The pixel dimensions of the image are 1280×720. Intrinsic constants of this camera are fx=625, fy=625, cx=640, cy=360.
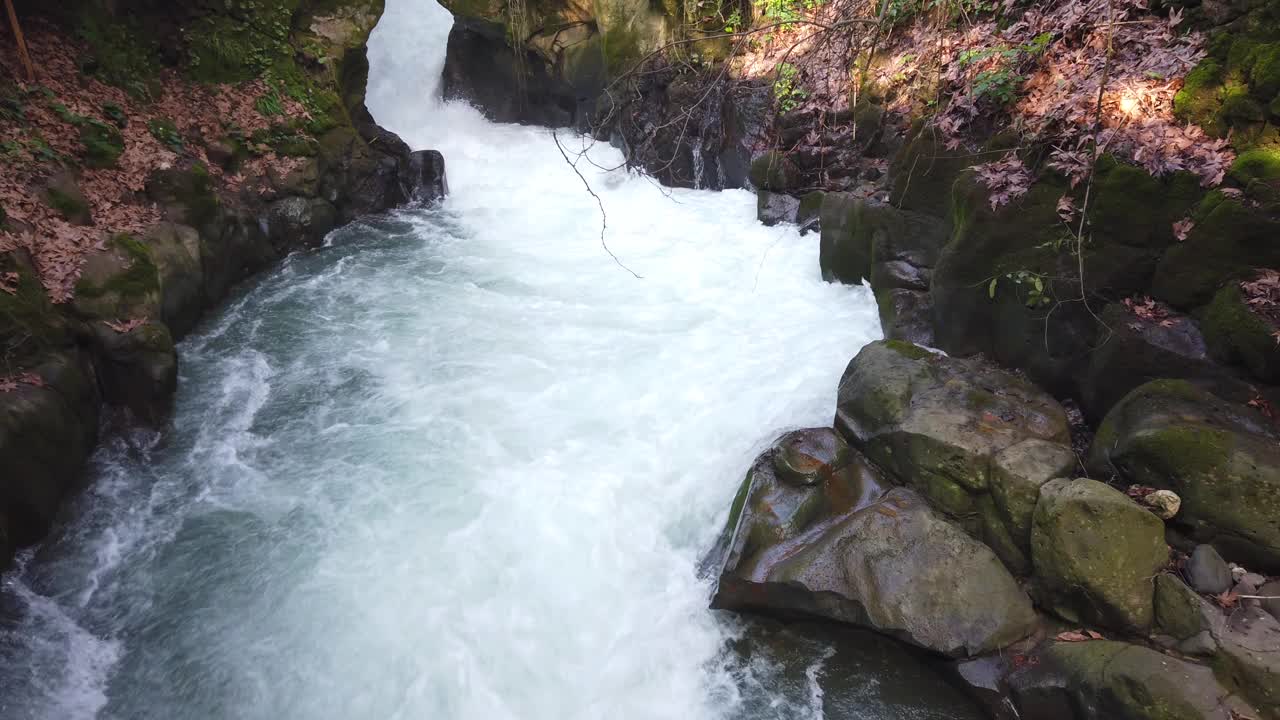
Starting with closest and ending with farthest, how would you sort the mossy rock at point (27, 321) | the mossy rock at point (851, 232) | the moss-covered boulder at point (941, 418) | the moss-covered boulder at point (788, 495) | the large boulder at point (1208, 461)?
the large boulder at point (1208, 461) → the moss-covered boulder at point (941, 418) → the moss-covered boulder at point (788, 495) → the mossy rock at point (27, 321) → the mossy rock at point (851, 232)

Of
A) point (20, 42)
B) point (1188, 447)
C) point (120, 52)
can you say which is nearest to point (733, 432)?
point (1188, 447)

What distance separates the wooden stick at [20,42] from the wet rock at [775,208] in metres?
9.74

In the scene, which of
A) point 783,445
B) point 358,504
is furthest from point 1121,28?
point 358,504

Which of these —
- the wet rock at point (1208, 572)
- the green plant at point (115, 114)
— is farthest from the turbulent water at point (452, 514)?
the green plant at point (115, 114)

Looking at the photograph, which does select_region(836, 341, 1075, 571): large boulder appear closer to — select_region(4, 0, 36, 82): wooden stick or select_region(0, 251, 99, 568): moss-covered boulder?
select_region(0, 251, 99, 568): moss-covered boulder

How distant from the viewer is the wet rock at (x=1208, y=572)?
3.35 metres

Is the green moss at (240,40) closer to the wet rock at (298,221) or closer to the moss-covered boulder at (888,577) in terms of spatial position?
the wet rock at (298,221)

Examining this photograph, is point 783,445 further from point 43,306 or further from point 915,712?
point 43,306

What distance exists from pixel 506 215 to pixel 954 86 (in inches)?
342

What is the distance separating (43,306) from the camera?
17.9 ft

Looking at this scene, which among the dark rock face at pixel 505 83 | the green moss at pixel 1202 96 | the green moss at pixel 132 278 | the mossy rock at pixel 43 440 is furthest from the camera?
the dark rock face at pixel 505 83

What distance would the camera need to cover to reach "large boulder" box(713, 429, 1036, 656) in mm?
3869

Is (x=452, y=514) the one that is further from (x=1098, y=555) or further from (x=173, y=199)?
(x=173, y=199)

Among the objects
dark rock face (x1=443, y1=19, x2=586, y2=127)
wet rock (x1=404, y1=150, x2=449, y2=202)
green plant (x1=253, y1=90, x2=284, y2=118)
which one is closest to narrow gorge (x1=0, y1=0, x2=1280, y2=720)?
green plant (x1=253, y1=90, x2=284, y2=118)
